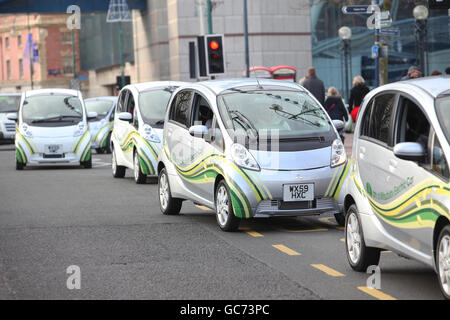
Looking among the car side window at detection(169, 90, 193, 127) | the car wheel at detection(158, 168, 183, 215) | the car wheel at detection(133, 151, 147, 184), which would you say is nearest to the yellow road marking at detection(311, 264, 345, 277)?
the car side window at detection(169, 90, 193, 127)

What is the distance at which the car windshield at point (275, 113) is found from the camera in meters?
11.9

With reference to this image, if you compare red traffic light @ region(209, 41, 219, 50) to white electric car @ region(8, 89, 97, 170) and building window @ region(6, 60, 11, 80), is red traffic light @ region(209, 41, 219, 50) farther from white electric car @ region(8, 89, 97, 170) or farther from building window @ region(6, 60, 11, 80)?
building window @ region(6, 60, 11, 80)

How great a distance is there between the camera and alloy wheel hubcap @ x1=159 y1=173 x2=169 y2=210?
44.7 feet

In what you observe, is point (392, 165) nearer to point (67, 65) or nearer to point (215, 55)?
point (215, 55)

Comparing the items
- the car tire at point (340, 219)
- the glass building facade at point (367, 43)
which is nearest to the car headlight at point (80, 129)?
the car tire at point (340, 219)

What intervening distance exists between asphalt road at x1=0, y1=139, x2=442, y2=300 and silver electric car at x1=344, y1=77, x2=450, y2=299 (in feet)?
1.17

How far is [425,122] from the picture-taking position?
25.4 feet

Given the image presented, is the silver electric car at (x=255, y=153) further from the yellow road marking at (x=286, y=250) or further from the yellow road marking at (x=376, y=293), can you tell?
the yellow road marking at (x=376, y=293)

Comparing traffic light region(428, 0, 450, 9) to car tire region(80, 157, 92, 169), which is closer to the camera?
traffic light region(428, 0, 450, 9)

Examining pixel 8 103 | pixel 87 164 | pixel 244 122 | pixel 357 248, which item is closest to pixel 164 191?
pixel 244 122

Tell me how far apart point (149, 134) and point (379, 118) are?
1054 centimetres

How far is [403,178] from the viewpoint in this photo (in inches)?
307

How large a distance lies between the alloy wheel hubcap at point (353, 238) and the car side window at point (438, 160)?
151 cm

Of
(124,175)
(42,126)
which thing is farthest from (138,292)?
(42,126)
